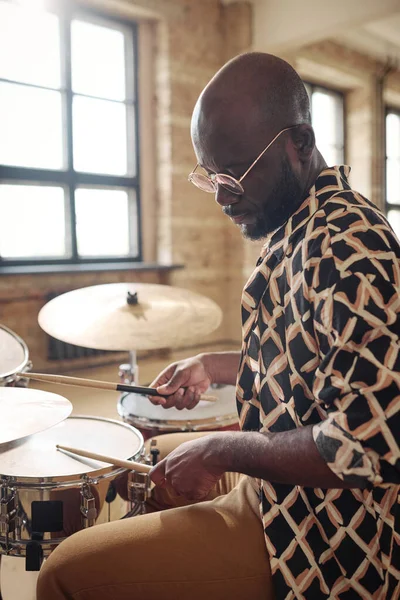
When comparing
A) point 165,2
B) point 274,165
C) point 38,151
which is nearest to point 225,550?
point 274,165

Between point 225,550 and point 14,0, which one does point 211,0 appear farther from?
point 225,550

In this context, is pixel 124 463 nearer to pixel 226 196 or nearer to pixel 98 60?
pixel 226 196

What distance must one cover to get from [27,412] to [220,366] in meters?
0.46

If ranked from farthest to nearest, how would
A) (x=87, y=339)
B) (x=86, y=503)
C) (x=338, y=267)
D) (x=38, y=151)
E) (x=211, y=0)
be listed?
1. (x=211, y=0)
2. (x=38, y=151)
3. (x=87, y=339)
4. (x=86, y=503)
5. (x=338, y=267)

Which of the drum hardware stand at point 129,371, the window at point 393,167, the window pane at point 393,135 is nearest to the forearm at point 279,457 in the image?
the drum hardware stand at point 129,371

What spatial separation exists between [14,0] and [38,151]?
3.13 ft

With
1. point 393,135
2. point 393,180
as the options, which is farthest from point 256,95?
point 393,135

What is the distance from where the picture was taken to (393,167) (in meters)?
7.06

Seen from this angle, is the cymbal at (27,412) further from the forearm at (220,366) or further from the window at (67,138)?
the window at (67,138)

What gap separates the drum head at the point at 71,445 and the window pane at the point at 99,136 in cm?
300

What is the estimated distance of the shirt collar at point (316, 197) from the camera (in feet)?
3.04

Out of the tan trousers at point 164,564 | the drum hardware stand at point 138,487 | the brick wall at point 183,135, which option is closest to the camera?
the tan trousers at point 164,564

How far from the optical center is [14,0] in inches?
146

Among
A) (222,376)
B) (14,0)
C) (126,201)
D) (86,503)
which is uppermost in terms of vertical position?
(14,0)
